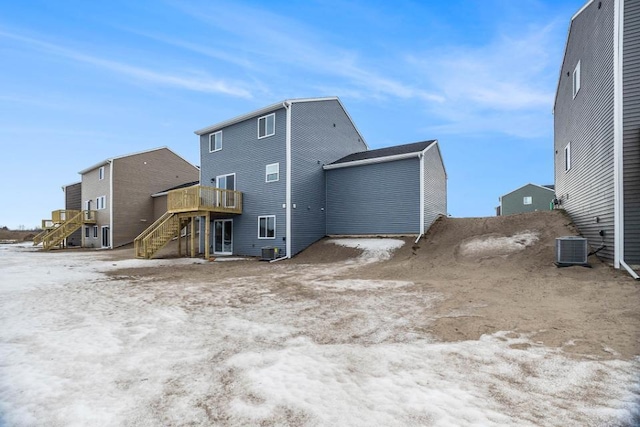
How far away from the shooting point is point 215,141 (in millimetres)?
21328

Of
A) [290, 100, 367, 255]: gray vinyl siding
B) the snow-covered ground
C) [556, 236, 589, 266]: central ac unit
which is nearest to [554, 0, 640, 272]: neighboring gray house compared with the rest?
[556, 236, 589, 266]: central ac unit

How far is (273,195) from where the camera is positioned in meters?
18.0

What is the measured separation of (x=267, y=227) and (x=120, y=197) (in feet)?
57.3

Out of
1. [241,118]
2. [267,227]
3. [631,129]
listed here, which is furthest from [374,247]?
[241,118]

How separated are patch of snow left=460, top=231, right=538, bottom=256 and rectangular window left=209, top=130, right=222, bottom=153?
15441 millimetres

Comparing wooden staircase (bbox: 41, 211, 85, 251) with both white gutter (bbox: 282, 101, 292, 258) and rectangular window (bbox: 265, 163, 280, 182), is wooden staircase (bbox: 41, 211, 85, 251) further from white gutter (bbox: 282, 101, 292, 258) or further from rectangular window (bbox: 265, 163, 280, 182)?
white gutter (bbox: 282, 101, 292, 258)

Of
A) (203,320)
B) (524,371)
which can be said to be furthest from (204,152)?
(524,371)

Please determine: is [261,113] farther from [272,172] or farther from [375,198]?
[375,198]

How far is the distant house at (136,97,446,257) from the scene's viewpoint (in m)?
16.9

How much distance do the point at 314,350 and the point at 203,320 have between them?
242cm

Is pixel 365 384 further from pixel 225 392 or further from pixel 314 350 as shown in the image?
pixel 225 392

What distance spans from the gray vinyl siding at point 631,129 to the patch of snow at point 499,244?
11.8ft

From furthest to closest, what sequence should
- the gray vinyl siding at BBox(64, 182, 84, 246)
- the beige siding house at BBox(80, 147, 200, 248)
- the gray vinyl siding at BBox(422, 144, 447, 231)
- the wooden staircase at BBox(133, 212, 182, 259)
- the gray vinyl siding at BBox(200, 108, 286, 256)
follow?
1. the gray vinyl siding at BBox(64, 182, 84, 246)
2. the beige siding house at BBox(80, 147, 200, 248)
3. the gray vinyl siding at BBox(200, 108, 286, 256)
4. the wooden staircase at BBox(133, 212, 182, 259)
5. the gray vinyl siding at BBox(422, 144, 447, 231)

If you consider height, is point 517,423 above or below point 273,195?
below
